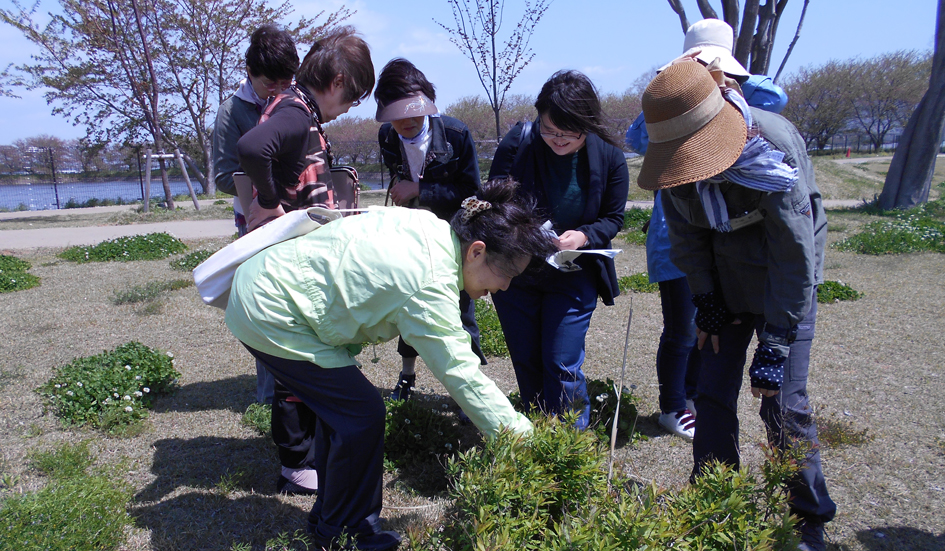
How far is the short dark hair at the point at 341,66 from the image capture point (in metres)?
2.88

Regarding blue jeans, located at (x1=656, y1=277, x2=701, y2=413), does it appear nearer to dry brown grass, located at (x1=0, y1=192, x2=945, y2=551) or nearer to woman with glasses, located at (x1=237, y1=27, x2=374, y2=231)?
dry brown grass, located at (x1=0, y1=192, x2=945, y2=551)

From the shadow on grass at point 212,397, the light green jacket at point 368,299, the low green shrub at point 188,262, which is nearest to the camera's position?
the light green jacket at point 368,299

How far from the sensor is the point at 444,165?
3.59 metres

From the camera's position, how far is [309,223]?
2252mm

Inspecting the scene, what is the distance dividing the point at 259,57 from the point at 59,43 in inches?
759

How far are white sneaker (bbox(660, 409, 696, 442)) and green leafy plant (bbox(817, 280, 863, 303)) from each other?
11.6ft

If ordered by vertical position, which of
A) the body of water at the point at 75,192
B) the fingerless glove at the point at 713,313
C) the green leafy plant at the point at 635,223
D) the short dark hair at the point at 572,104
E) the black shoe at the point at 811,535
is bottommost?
the body of water at the point at 75,192

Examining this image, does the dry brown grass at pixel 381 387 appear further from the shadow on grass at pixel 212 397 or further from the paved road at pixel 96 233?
the paved road at pixel 96 233

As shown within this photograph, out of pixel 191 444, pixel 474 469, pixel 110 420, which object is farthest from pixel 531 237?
pixel 110 420

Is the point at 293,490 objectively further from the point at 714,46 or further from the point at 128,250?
the point at 128,250

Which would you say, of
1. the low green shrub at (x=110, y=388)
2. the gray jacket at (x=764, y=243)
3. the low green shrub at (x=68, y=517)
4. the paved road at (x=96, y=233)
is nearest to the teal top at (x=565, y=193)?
the gray jacket at (x=764, y=243)

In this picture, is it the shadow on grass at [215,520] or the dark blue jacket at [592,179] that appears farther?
the dark blue jacket at [592,179]

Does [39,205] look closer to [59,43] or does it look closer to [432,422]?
[59,43]

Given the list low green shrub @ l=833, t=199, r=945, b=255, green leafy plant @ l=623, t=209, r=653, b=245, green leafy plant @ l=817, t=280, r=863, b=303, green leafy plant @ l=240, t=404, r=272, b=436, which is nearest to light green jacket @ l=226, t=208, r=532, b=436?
green leafy plant @ l=240, t=404, r=272, b=436
